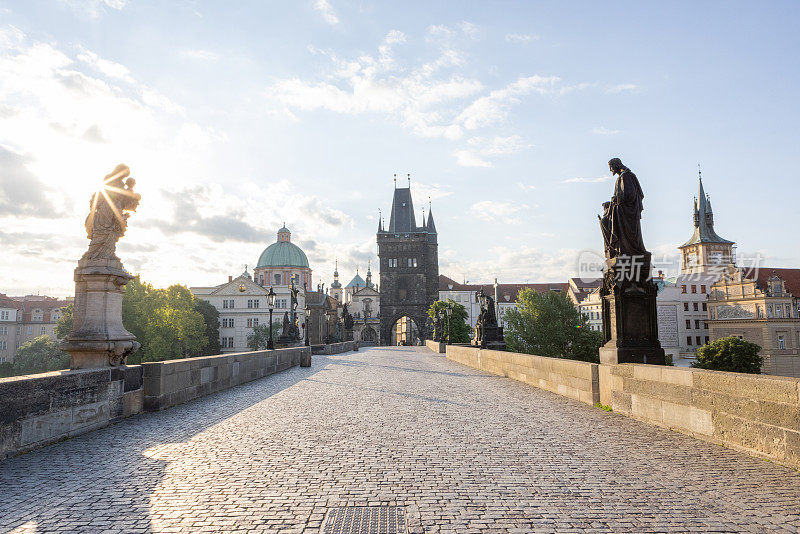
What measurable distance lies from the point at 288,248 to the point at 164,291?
42.9 meters

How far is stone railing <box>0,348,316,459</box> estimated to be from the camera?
5543 millimetres

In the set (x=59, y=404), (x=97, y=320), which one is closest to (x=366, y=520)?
(x=59, y=404)

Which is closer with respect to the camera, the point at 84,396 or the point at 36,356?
the point at 84,396

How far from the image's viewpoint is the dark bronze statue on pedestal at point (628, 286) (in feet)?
27.2

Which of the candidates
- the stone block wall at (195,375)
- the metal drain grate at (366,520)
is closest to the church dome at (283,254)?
the stone block wall at (195,375)

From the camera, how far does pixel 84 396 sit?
6.84 meters

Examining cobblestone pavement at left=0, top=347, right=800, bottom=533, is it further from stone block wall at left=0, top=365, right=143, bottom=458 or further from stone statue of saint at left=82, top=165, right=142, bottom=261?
stone statue of saint at left=82, top=165, right=142, bottom=261

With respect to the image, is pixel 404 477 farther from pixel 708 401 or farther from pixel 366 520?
pixel 708 401

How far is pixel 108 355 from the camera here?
25.8ft

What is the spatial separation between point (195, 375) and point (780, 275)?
331 ft

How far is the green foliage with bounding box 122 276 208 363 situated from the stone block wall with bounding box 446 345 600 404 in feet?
159

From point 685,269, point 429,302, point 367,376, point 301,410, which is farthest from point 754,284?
point 301,410

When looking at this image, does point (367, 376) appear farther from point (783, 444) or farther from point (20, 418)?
point (783, 444)

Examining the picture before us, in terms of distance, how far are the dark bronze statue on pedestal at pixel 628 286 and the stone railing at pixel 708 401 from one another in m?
0.47
